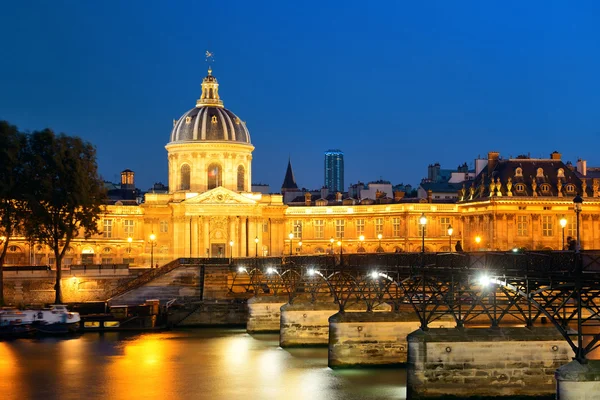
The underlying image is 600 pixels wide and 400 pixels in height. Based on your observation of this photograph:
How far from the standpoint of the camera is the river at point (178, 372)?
5634 cm

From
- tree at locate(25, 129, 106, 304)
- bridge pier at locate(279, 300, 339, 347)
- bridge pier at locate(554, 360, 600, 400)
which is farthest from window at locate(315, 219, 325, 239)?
bridge pier at locate(554, 360, 600, 400)

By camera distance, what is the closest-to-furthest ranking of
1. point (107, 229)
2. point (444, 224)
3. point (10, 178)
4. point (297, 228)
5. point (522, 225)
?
point (10, 178) < point (522, 225) < point (107, 229) < point (444, 224) < point (297, 228)

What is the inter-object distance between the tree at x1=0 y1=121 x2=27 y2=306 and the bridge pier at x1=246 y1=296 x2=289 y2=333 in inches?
821

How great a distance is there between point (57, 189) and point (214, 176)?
47524 millimetres

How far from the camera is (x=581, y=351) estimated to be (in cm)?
3762

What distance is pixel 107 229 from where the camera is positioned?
5423 inches

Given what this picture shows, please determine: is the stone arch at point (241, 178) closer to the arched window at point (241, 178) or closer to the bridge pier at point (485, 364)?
the arched window at point (241, 178)

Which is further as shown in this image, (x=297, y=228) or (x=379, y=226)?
(x=297, y=228)

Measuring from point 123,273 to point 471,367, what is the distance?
65552mm

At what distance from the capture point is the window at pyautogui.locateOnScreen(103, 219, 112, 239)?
451 ft

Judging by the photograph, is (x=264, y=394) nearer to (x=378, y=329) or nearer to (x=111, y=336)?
(x=378, y=329)

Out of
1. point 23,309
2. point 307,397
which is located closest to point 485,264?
point 307,397

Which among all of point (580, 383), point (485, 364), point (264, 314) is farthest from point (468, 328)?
point (264, 314)

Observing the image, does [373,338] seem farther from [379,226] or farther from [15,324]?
[379,226]
